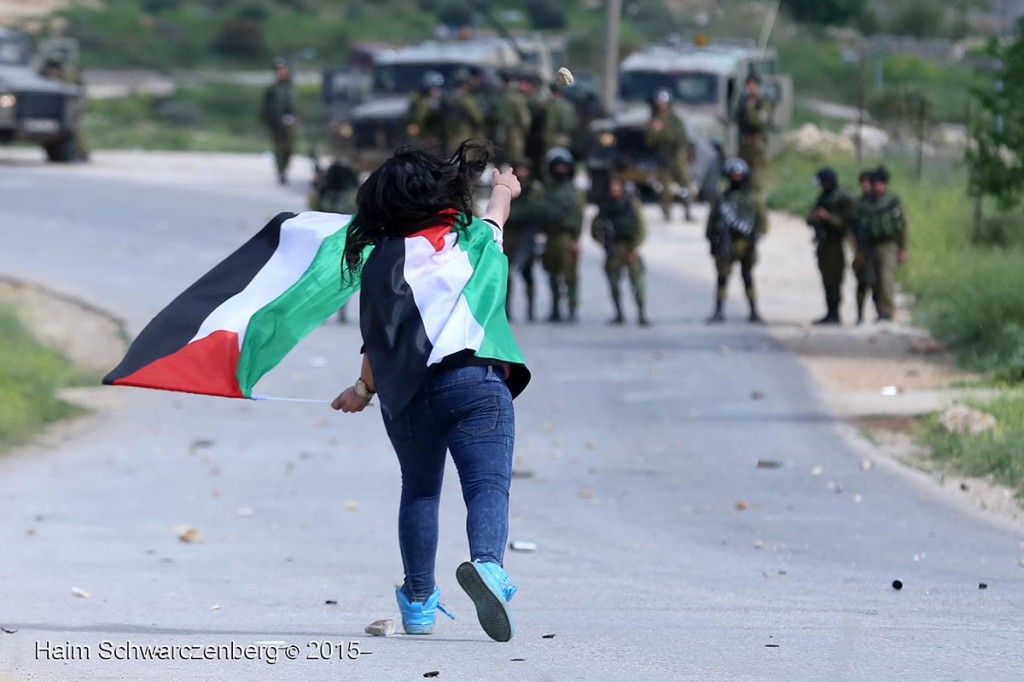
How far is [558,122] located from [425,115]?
1.91 m

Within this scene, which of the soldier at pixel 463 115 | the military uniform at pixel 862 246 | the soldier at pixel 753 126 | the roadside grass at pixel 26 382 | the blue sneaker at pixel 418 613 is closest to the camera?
the blue sneaker at pixel 418 613

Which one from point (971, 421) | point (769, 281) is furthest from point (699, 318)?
point (971, 421)

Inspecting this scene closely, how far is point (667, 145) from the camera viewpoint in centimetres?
2619

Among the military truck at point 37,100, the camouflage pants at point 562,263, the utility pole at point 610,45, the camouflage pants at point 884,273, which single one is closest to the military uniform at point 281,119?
the military truck at point 37,100

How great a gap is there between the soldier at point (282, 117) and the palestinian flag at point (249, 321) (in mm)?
23029

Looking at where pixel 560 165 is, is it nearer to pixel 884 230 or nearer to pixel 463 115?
pixel 884 230

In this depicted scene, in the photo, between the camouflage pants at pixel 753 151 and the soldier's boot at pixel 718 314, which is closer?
the soldier's boot at pixel 718 314

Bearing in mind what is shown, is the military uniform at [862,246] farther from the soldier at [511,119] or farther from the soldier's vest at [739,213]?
Answer: the soldier at [511,119]

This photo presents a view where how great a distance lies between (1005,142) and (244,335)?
1072cm

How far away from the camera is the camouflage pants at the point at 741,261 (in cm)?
1888

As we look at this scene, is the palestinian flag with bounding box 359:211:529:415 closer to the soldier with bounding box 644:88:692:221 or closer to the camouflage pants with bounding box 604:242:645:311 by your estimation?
the camouflage pants with bounding box 604:242:645:311

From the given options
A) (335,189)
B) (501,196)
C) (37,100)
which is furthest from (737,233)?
(37,100)

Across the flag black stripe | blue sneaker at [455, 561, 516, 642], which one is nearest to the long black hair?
the flag black stripe

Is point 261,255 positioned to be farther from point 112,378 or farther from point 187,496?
point 187,496
